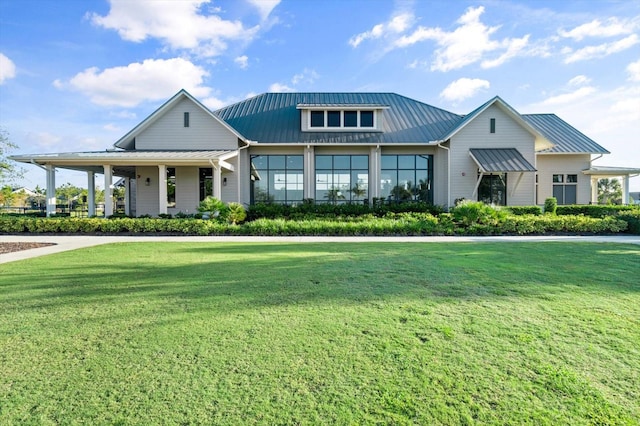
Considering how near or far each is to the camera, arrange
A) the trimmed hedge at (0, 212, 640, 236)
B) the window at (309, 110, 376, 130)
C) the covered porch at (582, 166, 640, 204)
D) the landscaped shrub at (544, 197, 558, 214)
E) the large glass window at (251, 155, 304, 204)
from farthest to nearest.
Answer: the window at (309, 110, 376, 130) → the large glass window at (251, 155, 304, 204) → the covered porch at (582, 166, 640, 204) → the landscaped shrub at (544, 197, 558, 214) → the trimmed hedge at (0, 212, 640, 236)

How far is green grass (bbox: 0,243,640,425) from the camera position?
2311mm

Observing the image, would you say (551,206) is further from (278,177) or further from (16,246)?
(16,246)

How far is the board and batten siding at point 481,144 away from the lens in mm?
19094

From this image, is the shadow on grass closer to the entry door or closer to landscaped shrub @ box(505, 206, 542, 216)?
landscaped shrub @ box(505, 206, 542, 216)

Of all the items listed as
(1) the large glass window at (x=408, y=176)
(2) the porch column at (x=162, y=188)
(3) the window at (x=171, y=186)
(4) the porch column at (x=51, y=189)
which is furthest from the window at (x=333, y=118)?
(4) the porch column at (x=51, y=189)

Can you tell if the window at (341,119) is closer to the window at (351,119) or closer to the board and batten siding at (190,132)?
the window at (351,119)

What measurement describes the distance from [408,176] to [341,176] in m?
4.16

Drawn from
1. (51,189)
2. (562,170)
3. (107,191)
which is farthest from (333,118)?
(51,189)

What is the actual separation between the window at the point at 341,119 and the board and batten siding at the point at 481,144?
5.30m

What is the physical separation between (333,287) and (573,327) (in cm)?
298

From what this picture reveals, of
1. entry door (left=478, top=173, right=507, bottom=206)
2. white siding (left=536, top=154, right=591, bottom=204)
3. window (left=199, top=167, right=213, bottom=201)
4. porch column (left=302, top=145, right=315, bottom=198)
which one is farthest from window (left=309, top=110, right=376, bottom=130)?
white siding (left=536, top=154, right=591, bottom=204)

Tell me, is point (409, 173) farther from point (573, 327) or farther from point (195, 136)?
point (573, 327)

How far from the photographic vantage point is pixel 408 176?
20.5 meters

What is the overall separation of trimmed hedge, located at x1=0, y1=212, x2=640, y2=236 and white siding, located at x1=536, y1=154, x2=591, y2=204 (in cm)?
709
